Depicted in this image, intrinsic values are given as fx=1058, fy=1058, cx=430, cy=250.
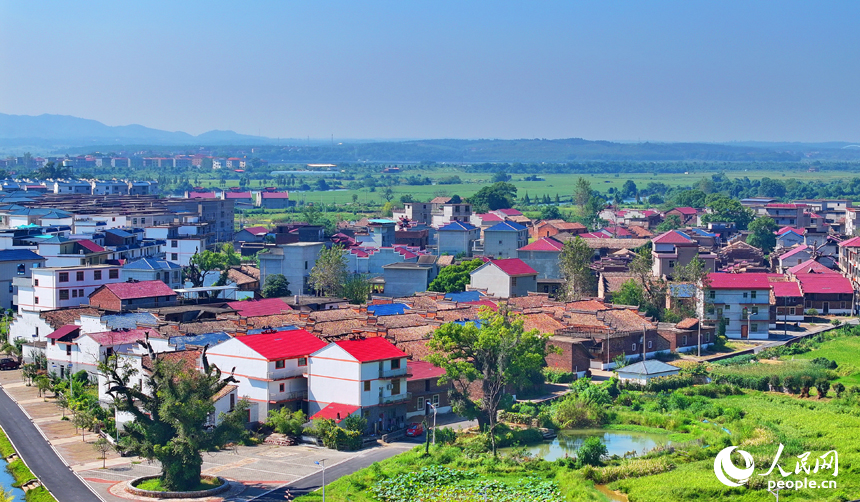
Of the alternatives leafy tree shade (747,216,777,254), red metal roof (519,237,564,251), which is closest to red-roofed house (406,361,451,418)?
red metal roof (519,237,564,251)

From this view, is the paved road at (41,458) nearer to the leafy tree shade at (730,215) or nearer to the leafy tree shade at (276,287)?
the leafy tree shade at (276,287)

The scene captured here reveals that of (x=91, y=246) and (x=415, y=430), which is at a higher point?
(x=91, y=246)

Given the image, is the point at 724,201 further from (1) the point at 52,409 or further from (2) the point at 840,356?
(1) the point at 52,409

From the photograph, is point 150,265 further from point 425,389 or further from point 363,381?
point 363,381

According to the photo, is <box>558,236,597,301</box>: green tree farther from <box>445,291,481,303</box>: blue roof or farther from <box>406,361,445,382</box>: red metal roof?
<box>406,361,445,382</box>: red metal roof

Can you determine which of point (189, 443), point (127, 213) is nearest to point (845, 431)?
point (189, 443)

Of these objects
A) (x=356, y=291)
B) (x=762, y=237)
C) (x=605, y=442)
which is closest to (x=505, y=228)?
(x=356, y=291)

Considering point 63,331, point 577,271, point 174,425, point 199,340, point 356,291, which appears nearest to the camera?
point 174,425
